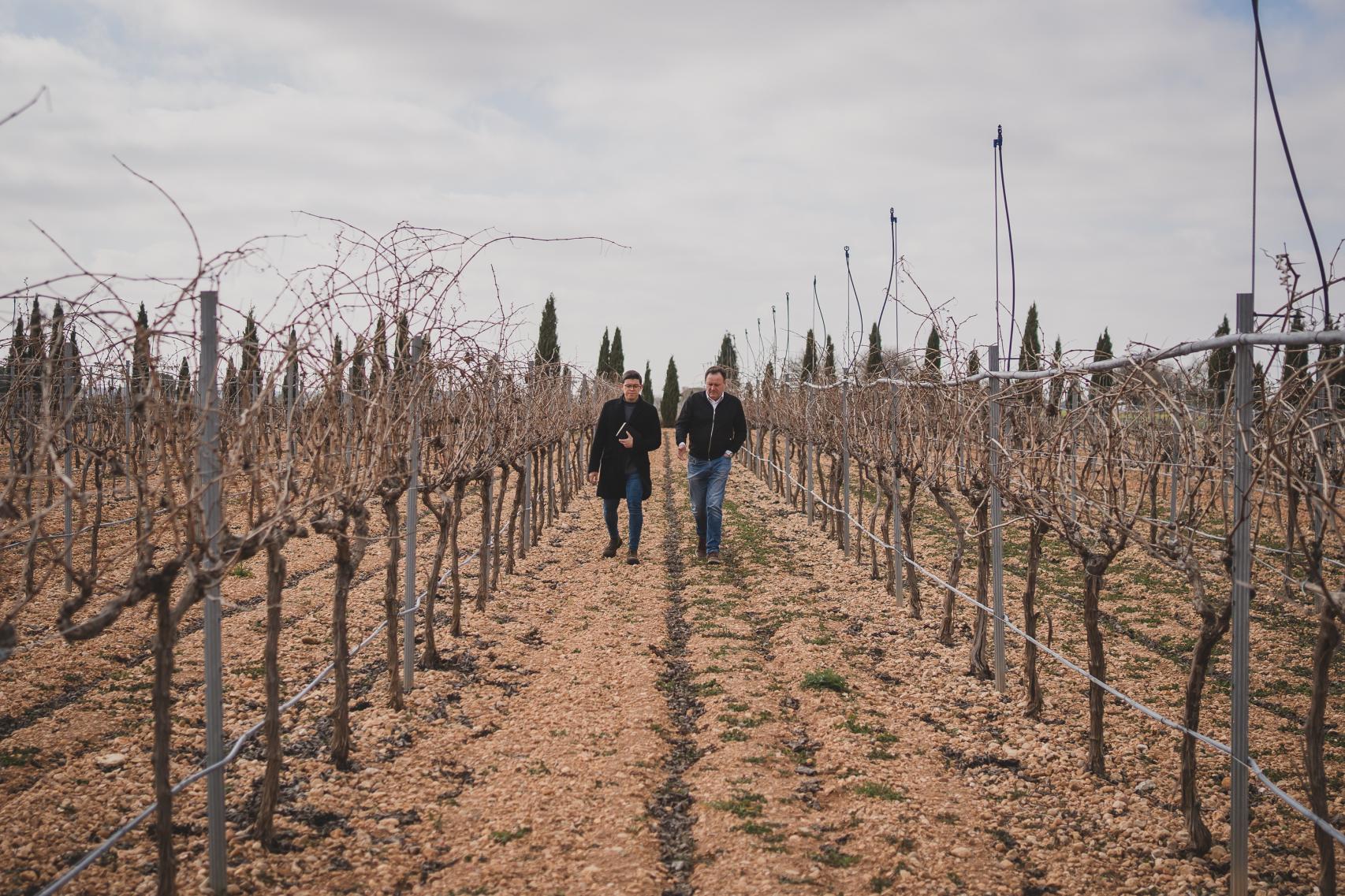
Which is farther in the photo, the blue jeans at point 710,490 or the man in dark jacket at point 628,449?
the blue jeans at point 710,490

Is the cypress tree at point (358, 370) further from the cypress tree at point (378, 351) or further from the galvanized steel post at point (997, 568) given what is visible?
the galvanized steel post at point (997, 568)

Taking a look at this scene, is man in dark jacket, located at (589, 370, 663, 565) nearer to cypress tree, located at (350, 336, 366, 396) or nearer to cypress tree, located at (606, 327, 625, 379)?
cypress tree, located at (350, 336, 366, 396)

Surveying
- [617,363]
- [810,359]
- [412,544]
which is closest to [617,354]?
[617,363]

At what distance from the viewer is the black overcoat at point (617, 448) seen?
9375mm

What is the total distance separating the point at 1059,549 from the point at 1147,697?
582cm

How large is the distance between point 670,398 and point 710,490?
3969 cm

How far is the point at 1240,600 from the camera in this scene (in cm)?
304

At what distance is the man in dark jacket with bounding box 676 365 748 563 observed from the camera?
30.7ft

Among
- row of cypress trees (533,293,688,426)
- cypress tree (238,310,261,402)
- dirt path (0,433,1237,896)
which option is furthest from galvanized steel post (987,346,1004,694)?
row of cypress trees (533,293,688,426)

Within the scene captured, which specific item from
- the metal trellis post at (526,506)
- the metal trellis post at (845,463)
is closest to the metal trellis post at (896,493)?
the metal trellis post at (845,463)

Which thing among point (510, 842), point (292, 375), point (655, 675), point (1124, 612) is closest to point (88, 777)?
point (510, 842)

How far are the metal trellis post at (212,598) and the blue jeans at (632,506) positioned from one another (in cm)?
640

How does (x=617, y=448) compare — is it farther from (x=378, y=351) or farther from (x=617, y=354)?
(x=617, y=354)

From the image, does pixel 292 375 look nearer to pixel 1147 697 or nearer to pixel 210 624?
pixel 210 624
